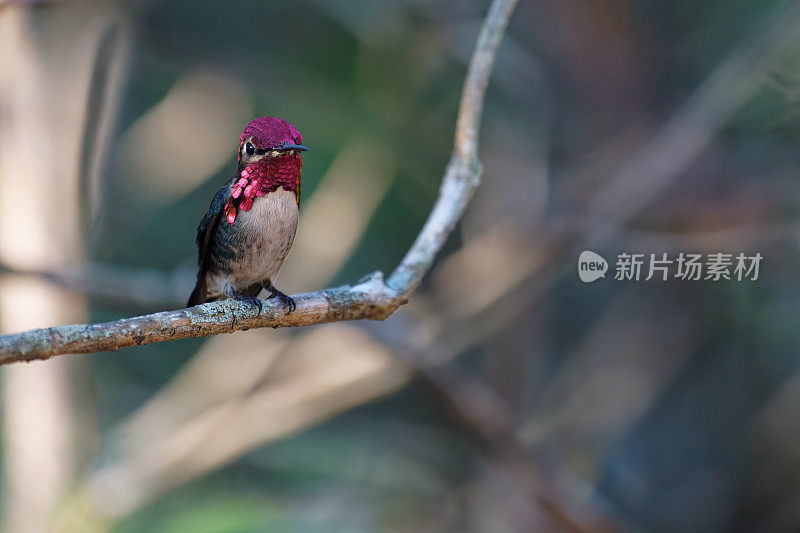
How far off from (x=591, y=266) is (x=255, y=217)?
3562 mm

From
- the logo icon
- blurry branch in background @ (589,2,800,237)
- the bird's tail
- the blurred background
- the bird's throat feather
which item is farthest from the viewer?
the logo icon

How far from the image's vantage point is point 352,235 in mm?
4984

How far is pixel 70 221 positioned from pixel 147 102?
7.84 feet

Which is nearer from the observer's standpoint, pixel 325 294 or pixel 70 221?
pixel 325 294

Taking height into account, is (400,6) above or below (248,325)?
above

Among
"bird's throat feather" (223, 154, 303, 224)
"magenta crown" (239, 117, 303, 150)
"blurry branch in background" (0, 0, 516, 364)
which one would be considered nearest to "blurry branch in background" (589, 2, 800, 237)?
"blurry branch in background" (0, 0, 516, 364)

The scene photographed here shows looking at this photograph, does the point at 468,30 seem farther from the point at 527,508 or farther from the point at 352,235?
the point at 527,508

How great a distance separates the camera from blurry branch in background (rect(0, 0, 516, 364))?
56.4 inches

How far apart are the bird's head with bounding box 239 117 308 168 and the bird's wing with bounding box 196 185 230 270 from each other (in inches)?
9.9

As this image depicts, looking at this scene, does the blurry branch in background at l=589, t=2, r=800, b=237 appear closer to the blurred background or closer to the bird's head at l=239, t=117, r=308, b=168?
the blurred background

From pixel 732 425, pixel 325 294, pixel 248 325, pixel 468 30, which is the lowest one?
pixel 248 325

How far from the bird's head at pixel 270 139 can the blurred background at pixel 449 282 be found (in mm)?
2157

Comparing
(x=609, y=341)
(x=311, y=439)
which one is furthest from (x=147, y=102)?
(x=609, y=341)

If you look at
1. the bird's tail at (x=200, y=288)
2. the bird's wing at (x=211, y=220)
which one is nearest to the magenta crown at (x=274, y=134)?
the bird's wing at (x=211, y=220)
